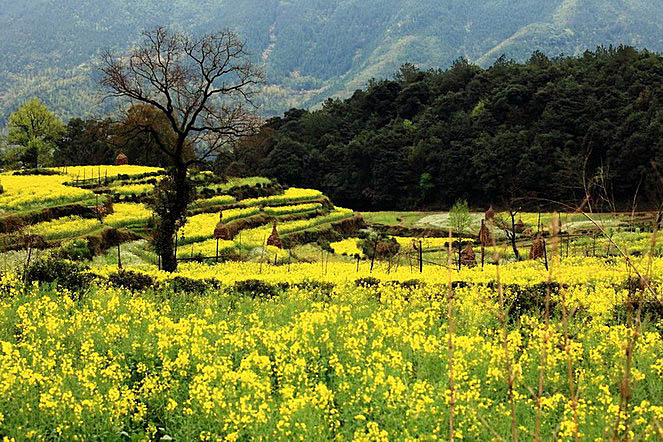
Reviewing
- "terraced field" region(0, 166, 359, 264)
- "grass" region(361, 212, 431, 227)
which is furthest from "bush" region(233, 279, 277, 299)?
"grass" region(361, 212, 431, 227)

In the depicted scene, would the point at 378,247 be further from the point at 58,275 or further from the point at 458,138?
the point at 458,138

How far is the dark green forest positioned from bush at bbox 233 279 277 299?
140 ft

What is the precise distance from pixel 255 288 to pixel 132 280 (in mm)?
2700

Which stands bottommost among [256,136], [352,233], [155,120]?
[352,233]

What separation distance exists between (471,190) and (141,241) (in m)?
44.6

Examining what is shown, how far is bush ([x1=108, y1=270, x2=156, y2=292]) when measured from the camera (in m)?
13.9

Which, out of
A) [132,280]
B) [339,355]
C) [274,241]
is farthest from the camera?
[274,241]

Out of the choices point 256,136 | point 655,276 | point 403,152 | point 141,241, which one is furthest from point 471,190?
point 655,276

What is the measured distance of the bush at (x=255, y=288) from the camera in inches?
530

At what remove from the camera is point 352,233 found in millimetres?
44906

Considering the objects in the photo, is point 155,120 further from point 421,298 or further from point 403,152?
point 421,298

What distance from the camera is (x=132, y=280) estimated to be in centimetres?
1420

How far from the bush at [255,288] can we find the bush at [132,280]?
1.78 metres

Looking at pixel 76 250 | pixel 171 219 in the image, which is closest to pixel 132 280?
pixel 171 219
